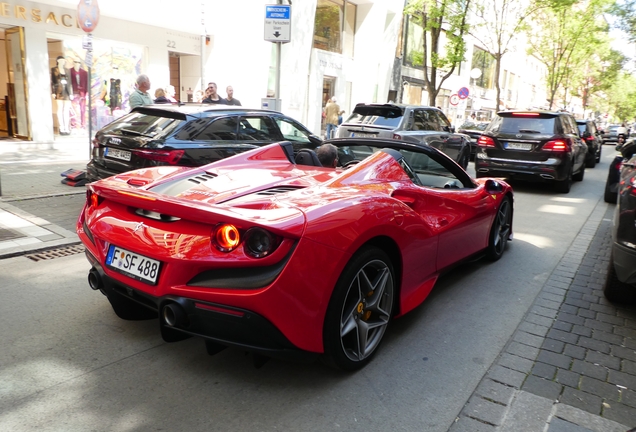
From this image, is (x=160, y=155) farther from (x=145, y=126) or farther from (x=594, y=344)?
(x=594, y=344)

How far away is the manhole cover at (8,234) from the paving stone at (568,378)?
5.50m

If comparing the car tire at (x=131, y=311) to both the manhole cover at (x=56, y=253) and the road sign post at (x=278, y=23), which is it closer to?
the manhole cover at (x=56, y=253)

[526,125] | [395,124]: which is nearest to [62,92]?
[395,124]

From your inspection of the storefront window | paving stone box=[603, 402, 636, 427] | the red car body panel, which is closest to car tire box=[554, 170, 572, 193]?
the red car body panel

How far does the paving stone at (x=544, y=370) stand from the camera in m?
3.15

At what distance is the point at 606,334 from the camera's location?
3.83 metres

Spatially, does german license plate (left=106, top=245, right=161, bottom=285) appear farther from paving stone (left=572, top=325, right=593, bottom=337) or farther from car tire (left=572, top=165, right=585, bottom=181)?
car tire (left=572, top=165, right=585, bottom=181)

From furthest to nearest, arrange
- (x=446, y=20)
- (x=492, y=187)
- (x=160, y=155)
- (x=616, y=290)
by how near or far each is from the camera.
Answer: (x=446, y=20), (x=160, y=155), (x=492, y=187), (x=616, y=290)

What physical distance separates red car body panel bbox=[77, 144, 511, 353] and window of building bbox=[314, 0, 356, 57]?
746 inches

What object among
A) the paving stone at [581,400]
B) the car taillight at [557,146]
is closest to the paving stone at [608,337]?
the paving stone at [581,400]

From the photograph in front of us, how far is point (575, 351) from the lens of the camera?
138 inches

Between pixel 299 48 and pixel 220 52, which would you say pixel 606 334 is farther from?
pixel 299 48

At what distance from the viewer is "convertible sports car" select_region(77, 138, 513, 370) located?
2480mm

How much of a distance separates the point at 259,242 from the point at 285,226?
15 centimetres
